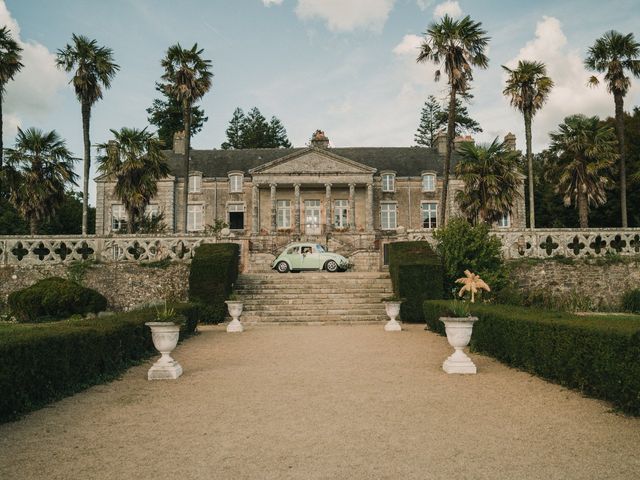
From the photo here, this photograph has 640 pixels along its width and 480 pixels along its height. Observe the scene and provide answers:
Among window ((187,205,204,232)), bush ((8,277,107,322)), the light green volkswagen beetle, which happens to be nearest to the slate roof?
window ((187,205,204,232))

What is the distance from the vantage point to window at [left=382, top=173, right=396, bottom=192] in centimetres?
4050

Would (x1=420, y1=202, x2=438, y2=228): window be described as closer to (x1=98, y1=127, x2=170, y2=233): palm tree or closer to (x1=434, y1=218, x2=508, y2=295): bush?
(x1=98, y1=127, x2=170, y2=233): palm tree

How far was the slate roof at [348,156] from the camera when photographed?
41.2 m

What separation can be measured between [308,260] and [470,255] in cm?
733

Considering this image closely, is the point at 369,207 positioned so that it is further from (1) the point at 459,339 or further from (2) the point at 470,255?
(1) the point at 459,339

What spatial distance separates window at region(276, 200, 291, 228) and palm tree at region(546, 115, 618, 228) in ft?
62.7

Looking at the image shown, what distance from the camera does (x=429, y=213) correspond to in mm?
40438

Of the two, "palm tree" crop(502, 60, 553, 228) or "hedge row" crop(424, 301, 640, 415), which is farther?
"palm tree" crop(502, 60, 553, 228)

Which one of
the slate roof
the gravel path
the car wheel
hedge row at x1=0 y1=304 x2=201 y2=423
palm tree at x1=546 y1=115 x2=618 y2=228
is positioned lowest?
the gravel path

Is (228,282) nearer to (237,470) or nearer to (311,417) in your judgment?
(311,417)

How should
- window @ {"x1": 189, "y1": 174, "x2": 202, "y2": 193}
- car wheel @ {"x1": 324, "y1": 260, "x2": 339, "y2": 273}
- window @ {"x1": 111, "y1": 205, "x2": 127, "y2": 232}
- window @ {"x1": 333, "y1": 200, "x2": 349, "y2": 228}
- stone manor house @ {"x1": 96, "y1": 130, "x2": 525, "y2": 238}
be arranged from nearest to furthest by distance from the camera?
car wheel @ {"x1": 324, "y1": 260, "x2": 339, "y2": 273} < stone manor house @ {"x1": 96, "y1": 130, "x2": 525, "y2": 238} < window @ {"x1": 111, "y1": 205, "x2": 127, "y2": 232} < window @ {"x1": 333, "y1": 200, "x2": 349, "y2": 228} < window @ {"x1": 189, "y1": 174, "x2": 202, "y2": 193}

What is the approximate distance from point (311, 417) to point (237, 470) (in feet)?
5.49

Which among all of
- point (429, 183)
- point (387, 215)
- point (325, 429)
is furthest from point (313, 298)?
point (429, 183)

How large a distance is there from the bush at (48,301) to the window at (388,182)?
92.4ft
